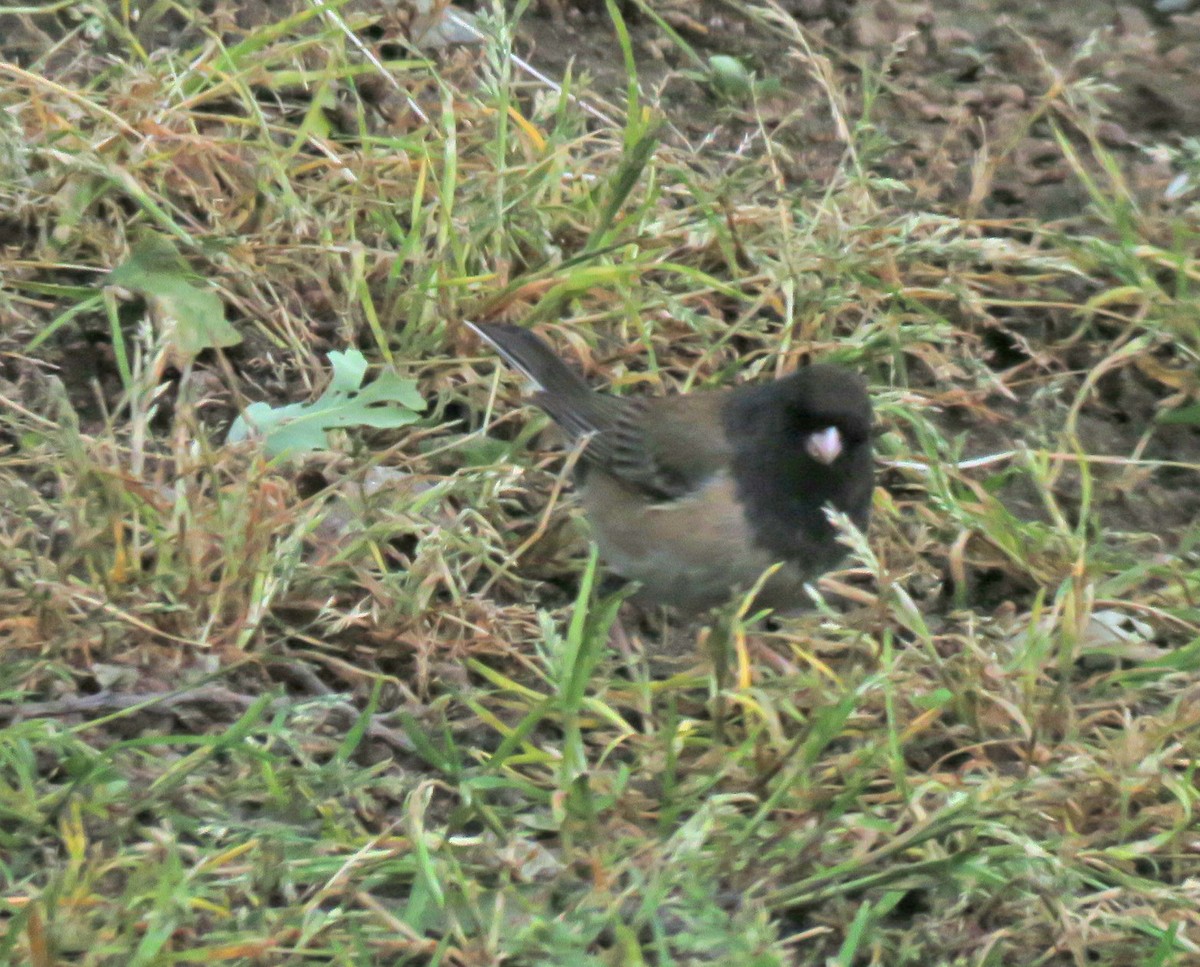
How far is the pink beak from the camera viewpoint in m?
3.13

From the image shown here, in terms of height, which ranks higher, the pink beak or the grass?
the pink beak

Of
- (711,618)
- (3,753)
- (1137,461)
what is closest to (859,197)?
(1137,461)

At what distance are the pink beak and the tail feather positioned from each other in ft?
1.51

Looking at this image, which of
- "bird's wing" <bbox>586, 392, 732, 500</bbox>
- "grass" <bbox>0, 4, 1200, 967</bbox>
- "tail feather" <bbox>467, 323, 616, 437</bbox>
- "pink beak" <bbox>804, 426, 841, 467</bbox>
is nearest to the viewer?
"grass" <bbox>0, 4, 1200, 967</bbox>

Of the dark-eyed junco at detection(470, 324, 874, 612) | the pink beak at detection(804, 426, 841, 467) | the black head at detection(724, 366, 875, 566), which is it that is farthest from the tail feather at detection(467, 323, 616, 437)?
the pink beak at detection(804, 426, 841, 467)

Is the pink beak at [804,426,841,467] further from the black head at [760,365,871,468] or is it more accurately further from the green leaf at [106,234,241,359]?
the green leaf at [106,234,241,359]

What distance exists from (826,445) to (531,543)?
1.91ft

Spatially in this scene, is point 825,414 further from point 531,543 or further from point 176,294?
point 176,294

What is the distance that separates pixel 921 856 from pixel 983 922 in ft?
0.42

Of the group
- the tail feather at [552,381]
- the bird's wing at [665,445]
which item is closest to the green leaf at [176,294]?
the tail feather at [552,381]

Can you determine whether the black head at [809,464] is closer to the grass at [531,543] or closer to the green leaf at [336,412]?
the grass at [531,543]

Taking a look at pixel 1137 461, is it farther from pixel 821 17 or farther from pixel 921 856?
pixel 821 17

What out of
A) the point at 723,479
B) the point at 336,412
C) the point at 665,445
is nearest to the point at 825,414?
the point at 723,479

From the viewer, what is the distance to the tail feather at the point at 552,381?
343 centimetres
